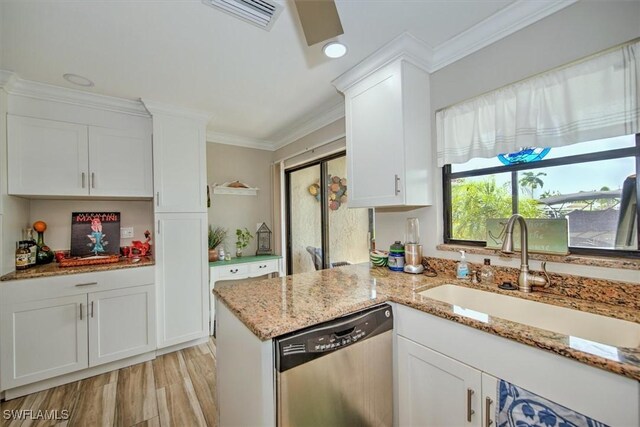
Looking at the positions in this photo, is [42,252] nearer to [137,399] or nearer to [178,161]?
[178,161]

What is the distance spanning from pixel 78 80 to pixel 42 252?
1543 mm

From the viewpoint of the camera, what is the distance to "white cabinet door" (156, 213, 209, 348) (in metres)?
2.46

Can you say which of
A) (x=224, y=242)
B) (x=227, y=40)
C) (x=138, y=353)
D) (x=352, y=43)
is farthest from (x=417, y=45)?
(x=138, y=353)

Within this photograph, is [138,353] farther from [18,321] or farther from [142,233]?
[142,233]

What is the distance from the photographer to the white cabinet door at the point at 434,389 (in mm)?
1040

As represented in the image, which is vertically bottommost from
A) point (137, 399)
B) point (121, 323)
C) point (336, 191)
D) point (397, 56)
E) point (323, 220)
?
point (137, 399)

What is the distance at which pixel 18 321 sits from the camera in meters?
1.89

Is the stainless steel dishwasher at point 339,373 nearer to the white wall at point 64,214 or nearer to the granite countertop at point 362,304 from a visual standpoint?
the granite countertop at point 362,304

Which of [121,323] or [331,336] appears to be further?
[121,323]

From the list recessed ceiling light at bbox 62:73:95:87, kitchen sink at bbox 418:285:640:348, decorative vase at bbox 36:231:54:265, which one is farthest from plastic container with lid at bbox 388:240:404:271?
decorative vase at bbox 36:231:54:265

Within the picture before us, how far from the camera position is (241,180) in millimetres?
3658

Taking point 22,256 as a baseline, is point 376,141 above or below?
above

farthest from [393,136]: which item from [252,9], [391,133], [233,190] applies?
[233,190]

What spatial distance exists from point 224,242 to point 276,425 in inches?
109
